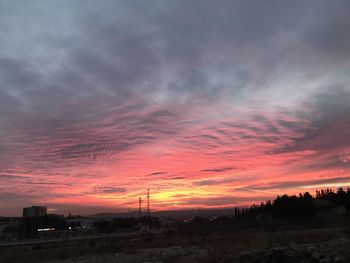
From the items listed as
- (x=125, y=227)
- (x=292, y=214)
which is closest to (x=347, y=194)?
(x=292, y=214)

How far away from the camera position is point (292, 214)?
8231cm

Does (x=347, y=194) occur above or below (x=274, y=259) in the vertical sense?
above

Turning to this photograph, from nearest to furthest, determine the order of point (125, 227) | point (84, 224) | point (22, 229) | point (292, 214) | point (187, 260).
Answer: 1. point (187, 260)
2. point (292, 214)
3. point (22, 229)
4. point (125, 227)
5. point (84, 224)

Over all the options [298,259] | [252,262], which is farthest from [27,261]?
[298,259]

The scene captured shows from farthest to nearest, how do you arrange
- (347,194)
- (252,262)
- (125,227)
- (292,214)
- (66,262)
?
1. (125,227)
2. (347,194)
3. (292,214)
4. (66,262)
5. (252,262)

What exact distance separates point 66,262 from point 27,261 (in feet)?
20.4

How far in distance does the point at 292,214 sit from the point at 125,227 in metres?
89.9

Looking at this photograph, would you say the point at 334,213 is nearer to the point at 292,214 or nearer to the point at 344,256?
the point at 292,214

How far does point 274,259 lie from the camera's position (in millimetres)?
20172

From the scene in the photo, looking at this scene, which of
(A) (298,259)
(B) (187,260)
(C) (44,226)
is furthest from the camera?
(C) (44,226)

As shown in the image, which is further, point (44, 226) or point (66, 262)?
point (44, 226)

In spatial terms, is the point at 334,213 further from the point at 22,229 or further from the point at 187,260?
→ the point at 22,229

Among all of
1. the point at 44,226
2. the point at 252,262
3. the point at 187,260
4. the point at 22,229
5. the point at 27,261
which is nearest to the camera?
the point at 252,262

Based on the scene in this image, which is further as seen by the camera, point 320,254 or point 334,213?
point 334,213
